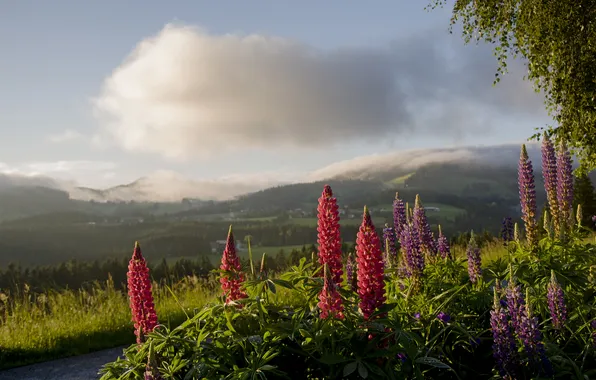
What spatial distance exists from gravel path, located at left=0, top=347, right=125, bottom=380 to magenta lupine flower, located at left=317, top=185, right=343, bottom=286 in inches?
256

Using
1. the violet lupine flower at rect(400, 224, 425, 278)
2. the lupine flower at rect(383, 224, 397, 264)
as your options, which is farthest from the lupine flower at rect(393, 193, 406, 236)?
the violet lupine flower at rect(400, 224, 425, 278)

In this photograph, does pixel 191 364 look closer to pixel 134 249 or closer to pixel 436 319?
pixel 134 249

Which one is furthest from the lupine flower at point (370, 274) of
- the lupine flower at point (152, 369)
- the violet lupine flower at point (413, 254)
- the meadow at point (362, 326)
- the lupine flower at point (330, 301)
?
the violet lupine flower at point (413, 254)

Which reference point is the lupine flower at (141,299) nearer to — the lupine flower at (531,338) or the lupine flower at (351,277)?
the lupine flower at (351,277)

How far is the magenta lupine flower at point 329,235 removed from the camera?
11.5 ft

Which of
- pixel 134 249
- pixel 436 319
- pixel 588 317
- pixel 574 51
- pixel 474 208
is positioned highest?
pixel 574 51

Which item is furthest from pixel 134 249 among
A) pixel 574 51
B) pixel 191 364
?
pixel 574 51

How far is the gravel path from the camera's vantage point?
8.83 metres

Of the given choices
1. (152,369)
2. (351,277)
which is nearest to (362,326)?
(351,277)

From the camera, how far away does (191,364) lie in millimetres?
2947

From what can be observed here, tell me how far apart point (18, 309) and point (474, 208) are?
76905 millimetres

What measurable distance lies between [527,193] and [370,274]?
509cm

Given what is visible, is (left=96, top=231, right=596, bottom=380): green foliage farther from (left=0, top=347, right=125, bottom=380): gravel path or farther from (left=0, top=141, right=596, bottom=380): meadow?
(left=0, top=347, right=125, bottom=380): gravel path

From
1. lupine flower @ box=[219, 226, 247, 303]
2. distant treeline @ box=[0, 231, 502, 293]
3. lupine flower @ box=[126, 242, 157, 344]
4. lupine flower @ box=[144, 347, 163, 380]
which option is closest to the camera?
lupine flower @ box=[144, 347, 163, 380]
